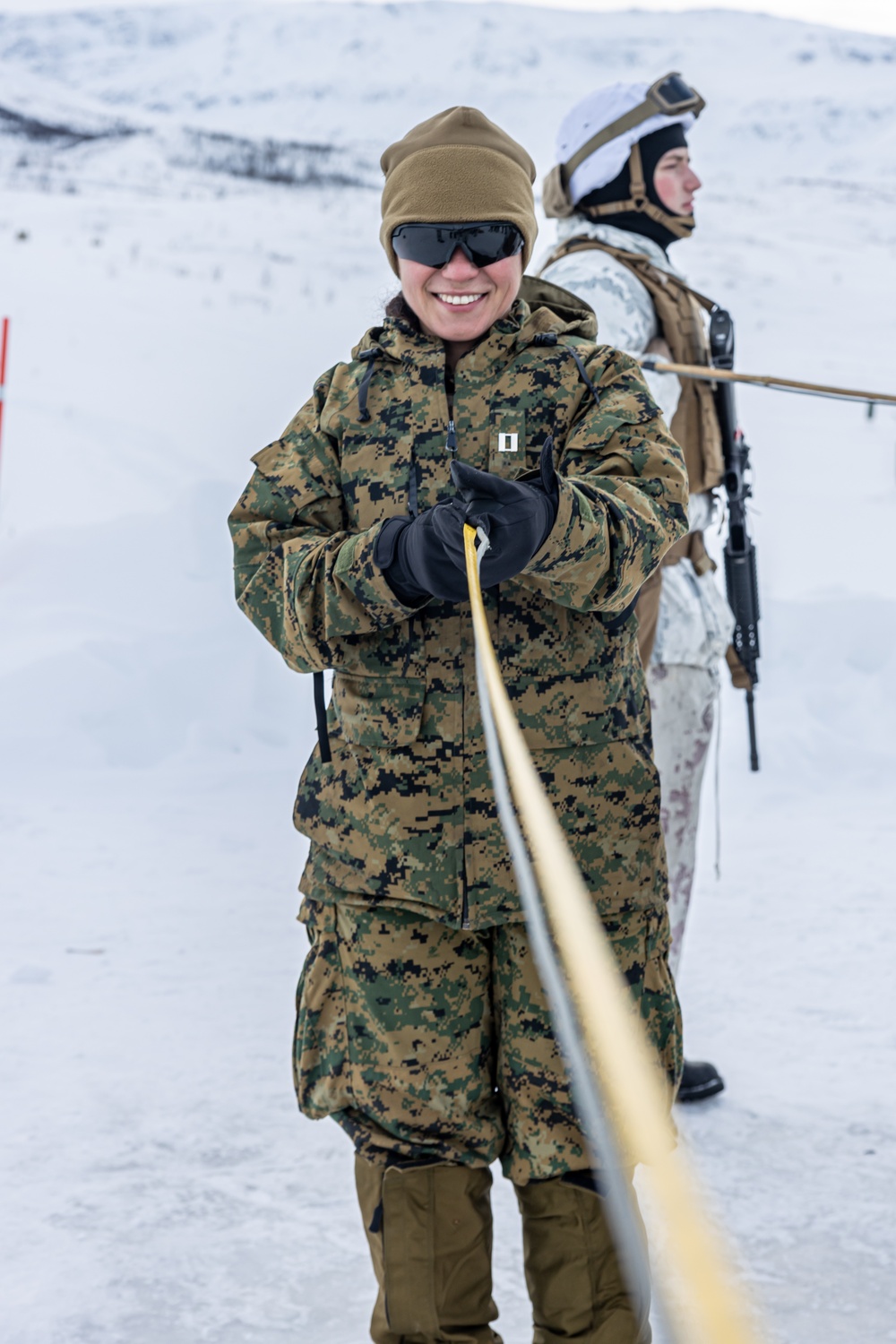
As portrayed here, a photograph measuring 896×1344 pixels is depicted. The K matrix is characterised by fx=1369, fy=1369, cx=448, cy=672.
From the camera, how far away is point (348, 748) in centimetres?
188

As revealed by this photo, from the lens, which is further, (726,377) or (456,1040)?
(726,377)

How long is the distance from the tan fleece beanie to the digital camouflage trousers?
0.93 metres

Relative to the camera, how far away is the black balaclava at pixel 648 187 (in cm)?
293

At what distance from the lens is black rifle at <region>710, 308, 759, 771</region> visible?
303 centimetres

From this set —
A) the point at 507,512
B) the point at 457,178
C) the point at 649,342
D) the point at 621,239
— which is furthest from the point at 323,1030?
the point at 621,239

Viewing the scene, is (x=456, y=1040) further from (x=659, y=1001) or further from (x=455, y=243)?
(x=455, y=243)

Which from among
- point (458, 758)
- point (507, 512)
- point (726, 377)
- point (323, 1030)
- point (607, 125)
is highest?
point (607, 125)

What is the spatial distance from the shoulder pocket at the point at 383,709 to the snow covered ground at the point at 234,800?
2.05 ft

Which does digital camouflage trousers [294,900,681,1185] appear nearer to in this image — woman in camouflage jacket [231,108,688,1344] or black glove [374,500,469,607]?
woman in camouflage jacket [231,108,688,1344]

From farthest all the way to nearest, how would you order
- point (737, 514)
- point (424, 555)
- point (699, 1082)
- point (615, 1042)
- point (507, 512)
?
point (737, 514) → point (699, 1082) → point (424, 555) → point (507, 512) → point (615, 1042)

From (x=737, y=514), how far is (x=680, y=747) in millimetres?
644

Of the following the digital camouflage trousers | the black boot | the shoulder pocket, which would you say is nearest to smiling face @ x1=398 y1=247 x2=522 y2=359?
the shoulder pocket

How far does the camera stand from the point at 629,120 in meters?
2.89

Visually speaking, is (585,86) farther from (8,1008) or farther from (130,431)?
(8,1008)
